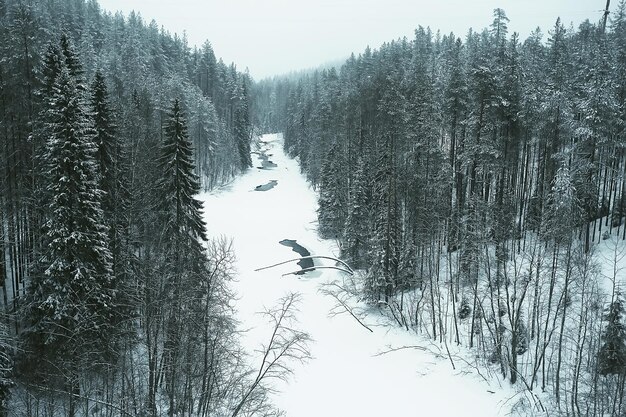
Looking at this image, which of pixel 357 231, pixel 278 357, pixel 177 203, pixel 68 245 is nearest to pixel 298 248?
pixel 357 231

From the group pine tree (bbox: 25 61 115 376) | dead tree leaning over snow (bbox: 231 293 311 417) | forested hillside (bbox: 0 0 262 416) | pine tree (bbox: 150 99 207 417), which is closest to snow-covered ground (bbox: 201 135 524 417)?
dead tree leaning over snow (bbox: 231 293 311 417)

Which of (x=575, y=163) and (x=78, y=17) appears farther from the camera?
(x=78, y=17)

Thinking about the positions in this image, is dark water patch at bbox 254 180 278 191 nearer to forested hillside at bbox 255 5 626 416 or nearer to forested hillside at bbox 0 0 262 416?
forested hillside at bbox 255 5 626 416

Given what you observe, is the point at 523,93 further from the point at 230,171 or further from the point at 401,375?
the point at 230,171

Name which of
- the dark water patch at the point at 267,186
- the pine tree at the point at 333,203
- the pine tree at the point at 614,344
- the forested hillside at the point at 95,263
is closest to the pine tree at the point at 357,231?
the pine tree at the point at 333,203

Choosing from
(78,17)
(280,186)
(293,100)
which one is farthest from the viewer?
(293,100)

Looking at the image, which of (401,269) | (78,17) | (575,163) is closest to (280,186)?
(401,269)

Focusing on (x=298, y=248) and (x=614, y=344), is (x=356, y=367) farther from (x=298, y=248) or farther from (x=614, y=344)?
(x=298, y=248)
